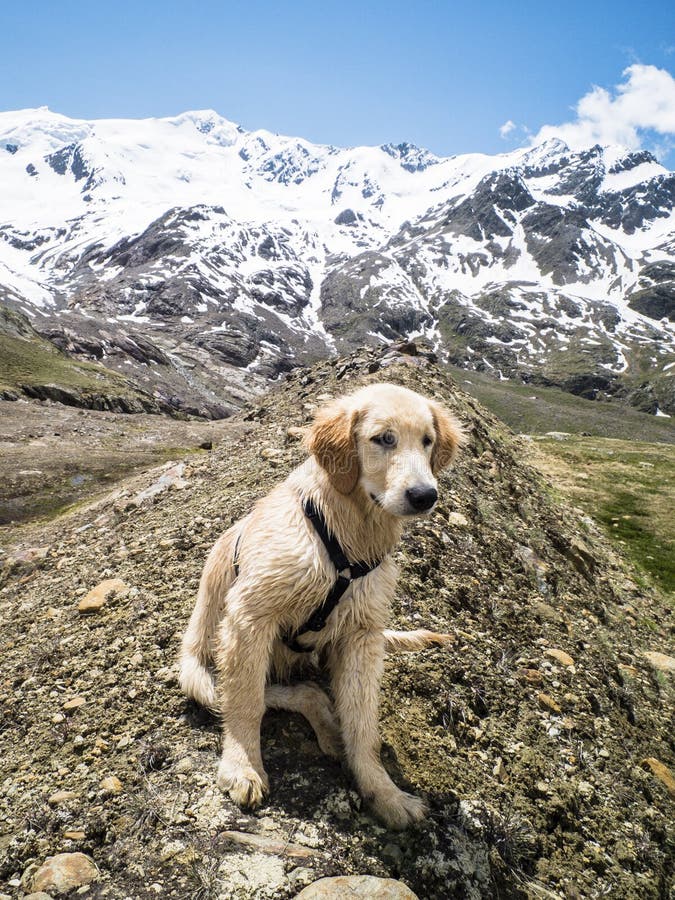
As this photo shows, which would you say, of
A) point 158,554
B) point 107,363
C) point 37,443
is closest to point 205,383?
point 107,363

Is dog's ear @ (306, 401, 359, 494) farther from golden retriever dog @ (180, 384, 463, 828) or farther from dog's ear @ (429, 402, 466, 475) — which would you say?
dog's ear @ (429, 402, 466, 475)

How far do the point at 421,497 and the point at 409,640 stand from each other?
6.76ft

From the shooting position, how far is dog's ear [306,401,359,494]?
4273 millimetres

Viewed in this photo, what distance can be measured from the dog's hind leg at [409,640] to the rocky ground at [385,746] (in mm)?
211

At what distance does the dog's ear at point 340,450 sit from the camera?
14.0 ft

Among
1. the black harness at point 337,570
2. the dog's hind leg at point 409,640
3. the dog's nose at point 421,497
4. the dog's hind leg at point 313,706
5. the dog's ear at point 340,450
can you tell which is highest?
the dog's ear at point 340,450

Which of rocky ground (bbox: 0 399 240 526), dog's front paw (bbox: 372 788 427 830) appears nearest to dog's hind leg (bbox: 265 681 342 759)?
dog's front paw (bbox: 372 788 427 830)

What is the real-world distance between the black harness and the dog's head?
14.2 inches

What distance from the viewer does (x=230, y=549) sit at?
4676 millimetres

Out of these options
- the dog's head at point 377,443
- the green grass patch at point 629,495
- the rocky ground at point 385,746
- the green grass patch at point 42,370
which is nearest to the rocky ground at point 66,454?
the rocky ground at point 385,746

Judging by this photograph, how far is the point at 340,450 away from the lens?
14.0 feet

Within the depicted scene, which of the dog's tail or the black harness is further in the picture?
the dog's tail

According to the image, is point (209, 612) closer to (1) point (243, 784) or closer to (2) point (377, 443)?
(1) point (243, 784)

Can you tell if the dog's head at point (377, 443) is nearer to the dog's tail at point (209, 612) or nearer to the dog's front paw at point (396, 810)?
the dog's tail at point (209, 612)
